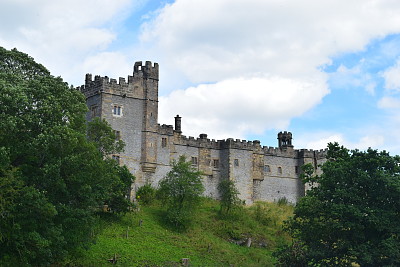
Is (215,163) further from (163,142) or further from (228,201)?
(228,201)

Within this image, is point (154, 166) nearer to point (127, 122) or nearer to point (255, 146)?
point (127, 122)

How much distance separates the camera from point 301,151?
71.2 meters

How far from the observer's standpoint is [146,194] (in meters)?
55.1

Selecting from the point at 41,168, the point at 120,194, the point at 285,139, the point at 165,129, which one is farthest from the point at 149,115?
the point at 41,168

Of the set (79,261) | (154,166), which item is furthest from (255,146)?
(79,261)

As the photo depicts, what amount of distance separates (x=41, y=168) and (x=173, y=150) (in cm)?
3074

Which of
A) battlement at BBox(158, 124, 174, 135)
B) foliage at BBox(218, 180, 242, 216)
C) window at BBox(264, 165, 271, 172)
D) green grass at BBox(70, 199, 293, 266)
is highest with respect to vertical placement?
battlement at BBox(158, 124, 174, 135)

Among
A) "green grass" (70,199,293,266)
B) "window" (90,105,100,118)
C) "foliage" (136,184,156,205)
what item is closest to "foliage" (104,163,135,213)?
"green grass" (70,199,293,266)

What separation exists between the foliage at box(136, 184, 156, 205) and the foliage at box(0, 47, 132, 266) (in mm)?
19416

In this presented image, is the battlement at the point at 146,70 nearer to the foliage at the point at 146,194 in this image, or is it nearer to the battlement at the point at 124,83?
the battlement at the point at 124,83

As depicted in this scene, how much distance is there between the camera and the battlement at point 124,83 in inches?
2190

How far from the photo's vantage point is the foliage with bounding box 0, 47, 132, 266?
2888 cm

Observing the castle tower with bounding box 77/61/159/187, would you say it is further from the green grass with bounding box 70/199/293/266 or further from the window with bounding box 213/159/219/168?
the window with bounding box 213/159/219/168

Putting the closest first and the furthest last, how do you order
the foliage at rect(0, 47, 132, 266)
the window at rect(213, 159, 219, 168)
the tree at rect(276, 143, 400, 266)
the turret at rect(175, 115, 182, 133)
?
the foliage at rect(0, 47, 132, 266) < the tree at rect(276, 143, 400, 266) < the turret at rect(175, 115, 182, 133) < the window at rect(213, 159, 219, 168)
